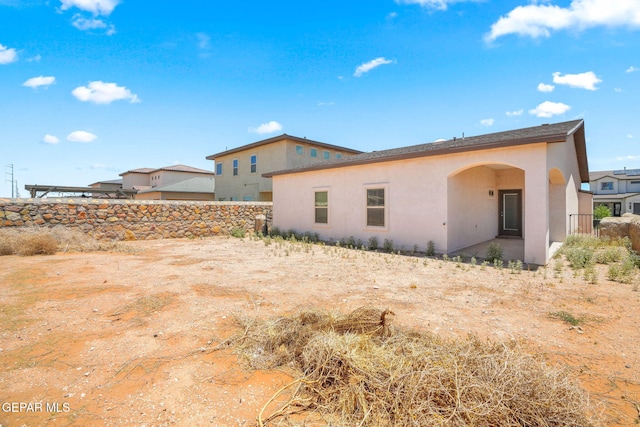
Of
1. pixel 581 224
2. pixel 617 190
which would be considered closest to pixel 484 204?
pixel 581 224

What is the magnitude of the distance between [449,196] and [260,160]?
1575 cm

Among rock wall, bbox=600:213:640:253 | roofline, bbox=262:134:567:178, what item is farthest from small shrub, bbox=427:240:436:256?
rock wall, bbox=600:213:640:253

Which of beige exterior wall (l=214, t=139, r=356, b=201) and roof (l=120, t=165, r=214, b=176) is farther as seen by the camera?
roof (l=120, t=165, r=214, b=176)

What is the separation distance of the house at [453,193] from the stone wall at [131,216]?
9.34ft

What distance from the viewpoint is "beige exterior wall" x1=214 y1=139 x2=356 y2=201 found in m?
20.9

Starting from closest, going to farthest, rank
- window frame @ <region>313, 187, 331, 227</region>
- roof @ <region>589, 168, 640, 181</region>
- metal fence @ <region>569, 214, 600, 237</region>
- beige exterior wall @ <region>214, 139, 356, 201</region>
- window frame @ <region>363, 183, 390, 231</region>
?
window frame @ <region>363, 183, 390, 231</region> → window frame @ <region>313, 187, 331, 227</region> → metal fence @ <region>569, 214, 600, 237</region> → beige exterior wall @ <region>214, 139, 356, 201</region> → roof @ <region>589, 168, 640, 181</region>

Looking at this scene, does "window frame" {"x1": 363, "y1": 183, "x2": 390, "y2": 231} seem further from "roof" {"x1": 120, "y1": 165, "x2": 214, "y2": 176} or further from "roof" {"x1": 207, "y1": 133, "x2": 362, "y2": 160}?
"roof" {"x1": 120, "y1": 165, "x2": 214, "y2": 176}

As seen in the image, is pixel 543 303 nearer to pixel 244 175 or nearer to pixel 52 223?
pixel 52 223

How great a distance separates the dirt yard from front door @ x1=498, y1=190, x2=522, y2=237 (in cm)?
660

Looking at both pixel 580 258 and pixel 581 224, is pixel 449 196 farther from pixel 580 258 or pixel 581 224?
pixel 581 224

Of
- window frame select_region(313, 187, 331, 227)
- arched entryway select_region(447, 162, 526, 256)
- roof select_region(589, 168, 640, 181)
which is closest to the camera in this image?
arched entryway select_region(447, 162, 526, 256)

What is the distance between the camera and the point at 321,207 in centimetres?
1358

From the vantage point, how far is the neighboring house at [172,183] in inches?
1029

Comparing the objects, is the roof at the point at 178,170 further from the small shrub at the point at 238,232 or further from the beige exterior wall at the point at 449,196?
the beige exterior wall at the point at 449,196
